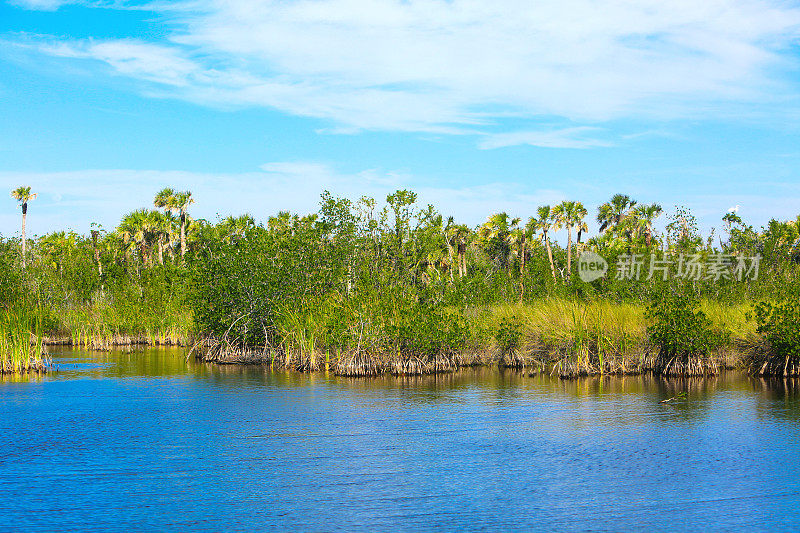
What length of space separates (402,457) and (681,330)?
14.4m

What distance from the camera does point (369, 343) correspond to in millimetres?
25703

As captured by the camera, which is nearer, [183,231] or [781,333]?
[781,333]

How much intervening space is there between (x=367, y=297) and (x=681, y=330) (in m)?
10.5

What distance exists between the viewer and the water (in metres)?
10.8

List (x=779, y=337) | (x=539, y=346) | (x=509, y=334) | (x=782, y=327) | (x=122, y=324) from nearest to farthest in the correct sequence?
(x=782, y=327) → (x=779, y=337) → (x=539, y=346) → (x=509, y=334) → (x=122, y=324)

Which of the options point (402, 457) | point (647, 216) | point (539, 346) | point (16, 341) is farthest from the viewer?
point (647, 216)

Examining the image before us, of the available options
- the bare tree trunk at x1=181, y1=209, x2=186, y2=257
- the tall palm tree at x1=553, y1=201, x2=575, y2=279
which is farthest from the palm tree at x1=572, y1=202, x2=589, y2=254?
the bare tree trunk at x1=181, y1=209, x2=186, y2=257

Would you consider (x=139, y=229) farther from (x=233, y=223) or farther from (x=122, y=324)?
(x=122, y=324)

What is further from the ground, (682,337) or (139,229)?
(139,229)

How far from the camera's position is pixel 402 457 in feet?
46.2

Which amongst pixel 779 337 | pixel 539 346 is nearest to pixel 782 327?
pixel 779 337

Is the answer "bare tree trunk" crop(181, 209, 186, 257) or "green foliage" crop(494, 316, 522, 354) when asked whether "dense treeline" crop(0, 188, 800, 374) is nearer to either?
"green foliage" crop(494, 316, 522, 354)

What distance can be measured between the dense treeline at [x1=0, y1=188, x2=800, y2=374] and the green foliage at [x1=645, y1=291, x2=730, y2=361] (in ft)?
1.65

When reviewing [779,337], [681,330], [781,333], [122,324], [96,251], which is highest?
[96,251]
